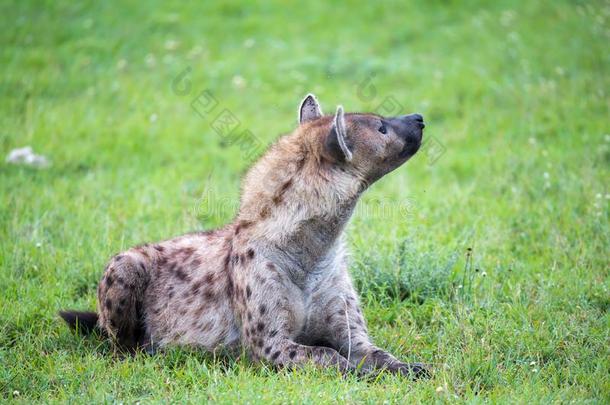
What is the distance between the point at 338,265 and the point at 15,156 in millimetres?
4757

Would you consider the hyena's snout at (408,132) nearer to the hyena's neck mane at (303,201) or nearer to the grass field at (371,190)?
the hyena's neck mane at (303,201)

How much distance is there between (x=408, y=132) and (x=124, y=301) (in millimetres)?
2095

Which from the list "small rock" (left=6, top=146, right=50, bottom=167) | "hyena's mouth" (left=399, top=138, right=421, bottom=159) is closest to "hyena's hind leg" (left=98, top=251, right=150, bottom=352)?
"hyena's mouth" (left=399, top=138, right=421, bottom=159)

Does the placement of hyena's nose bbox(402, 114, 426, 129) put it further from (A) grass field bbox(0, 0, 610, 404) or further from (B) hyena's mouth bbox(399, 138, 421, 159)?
(A) grass field bbox(0, 0, 610, 404)

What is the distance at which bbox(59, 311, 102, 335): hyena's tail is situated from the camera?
5.27 meters

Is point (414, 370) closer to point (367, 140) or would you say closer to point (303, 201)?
point (303, 201)

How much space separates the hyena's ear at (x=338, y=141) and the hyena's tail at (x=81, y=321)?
75.9 inches

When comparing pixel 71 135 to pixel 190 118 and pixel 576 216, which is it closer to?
pixel 190 118

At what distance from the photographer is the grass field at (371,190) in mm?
4699

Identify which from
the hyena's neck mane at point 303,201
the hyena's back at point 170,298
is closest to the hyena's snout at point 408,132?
the hyena's neck mane at point 303,201

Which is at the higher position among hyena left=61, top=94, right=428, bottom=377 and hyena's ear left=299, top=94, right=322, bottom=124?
hyena's ear left=299, top=94, right=322, bottom=124

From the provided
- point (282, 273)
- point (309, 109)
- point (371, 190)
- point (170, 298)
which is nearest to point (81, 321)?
point (170, 298)

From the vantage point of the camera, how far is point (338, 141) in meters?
4.79

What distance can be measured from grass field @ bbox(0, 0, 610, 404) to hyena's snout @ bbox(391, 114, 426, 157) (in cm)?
106
